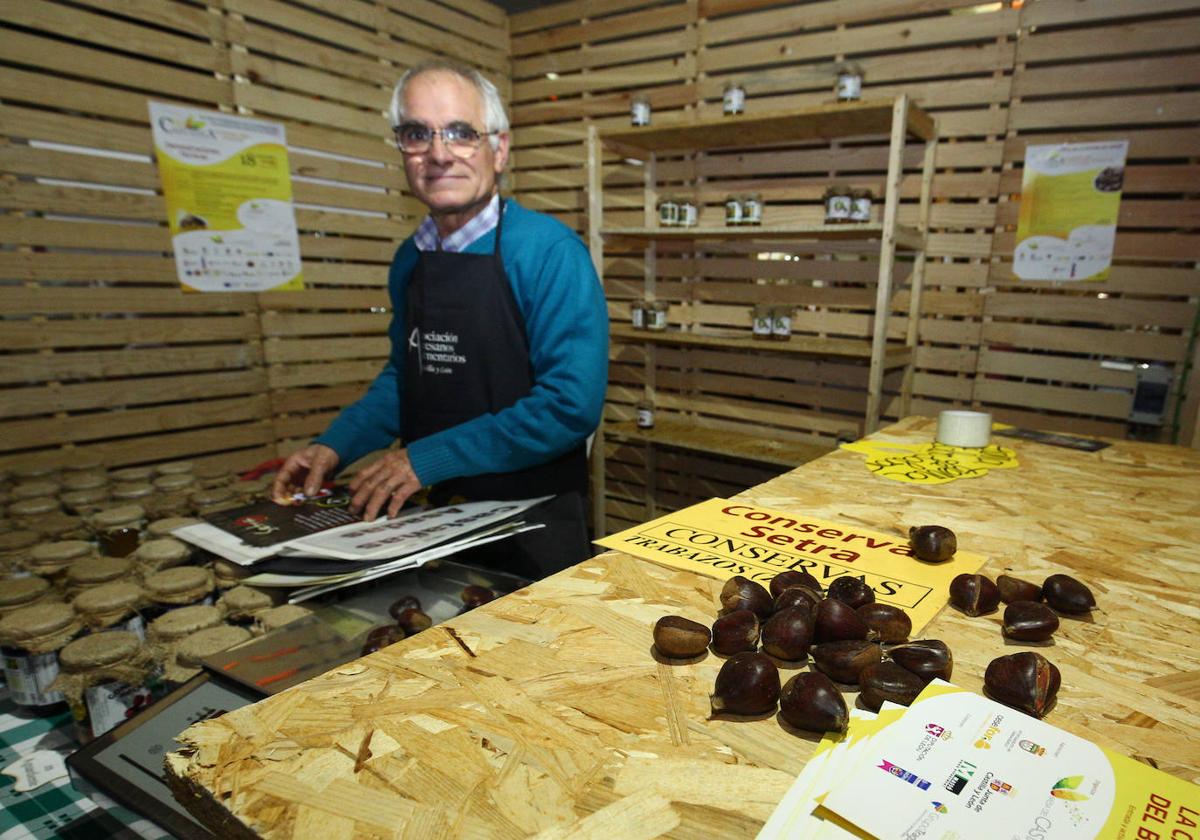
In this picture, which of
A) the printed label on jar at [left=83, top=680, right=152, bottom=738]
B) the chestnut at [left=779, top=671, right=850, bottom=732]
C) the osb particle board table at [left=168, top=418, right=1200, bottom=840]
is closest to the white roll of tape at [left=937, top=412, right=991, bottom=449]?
the osb particle board table at [left=168, top=418, right=1200, bottom=840]

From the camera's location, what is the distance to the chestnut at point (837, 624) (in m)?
0.67

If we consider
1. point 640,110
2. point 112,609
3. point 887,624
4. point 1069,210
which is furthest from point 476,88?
point 1069,210

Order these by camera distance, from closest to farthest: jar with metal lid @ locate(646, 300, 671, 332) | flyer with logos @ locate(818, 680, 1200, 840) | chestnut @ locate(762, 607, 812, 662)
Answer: flyer with logos @ locate(818, 680, 1200, 840), chestnut @ locate(762, 607, 812, 662), jar with metal lid @ locate(646, 300, 671, 332)

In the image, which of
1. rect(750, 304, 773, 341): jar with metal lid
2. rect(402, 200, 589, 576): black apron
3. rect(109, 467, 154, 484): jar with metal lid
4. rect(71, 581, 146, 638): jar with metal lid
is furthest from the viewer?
rect(750, 304, 773, 341): jar with metal lid

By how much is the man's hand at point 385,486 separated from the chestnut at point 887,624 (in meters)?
1.05

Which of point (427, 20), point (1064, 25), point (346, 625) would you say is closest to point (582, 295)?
point (346, 625)

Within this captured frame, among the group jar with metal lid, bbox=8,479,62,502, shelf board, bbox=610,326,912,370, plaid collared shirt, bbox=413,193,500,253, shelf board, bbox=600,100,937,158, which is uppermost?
shelf board, bbox=600,100,937,158

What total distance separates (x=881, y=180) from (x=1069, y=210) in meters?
0.84

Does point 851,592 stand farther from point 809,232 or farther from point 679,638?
point 809,232

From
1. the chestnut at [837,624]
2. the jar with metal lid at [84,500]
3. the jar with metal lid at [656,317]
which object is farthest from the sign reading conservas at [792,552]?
the jar with metal lid at [656,317]

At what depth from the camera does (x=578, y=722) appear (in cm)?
59

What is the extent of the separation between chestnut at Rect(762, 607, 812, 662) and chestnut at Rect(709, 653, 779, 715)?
6 cm

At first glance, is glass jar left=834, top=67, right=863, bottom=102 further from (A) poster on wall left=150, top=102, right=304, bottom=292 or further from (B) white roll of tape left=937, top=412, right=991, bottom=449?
(A) poster on wall left=150, top=102, right=304, bottom=292

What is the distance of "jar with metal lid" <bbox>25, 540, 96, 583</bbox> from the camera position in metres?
1.35
